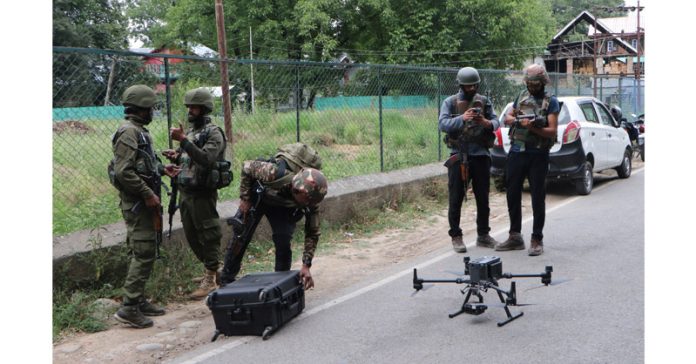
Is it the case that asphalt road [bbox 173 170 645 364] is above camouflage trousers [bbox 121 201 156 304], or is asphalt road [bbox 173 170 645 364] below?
below

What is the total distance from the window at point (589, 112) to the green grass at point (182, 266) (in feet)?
11.9

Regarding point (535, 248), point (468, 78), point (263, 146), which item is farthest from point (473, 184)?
point (263, 146)

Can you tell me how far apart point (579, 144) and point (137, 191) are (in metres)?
7.80

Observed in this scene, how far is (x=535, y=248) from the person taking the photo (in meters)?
7.16

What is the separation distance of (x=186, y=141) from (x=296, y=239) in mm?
2850

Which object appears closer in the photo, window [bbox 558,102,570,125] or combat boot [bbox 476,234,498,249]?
combat boot [bbox 476,234,498,249]

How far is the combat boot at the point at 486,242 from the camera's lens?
7.64 meters

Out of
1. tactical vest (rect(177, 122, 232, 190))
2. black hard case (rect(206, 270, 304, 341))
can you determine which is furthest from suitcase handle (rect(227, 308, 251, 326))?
tactical vest (rect(177, 122, 232, 190))

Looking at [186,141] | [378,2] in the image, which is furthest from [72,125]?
[378,2]

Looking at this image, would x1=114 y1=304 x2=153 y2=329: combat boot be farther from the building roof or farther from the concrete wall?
the building roof

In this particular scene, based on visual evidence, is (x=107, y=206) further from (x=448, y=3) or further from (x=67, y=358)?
(x=448, y=3)

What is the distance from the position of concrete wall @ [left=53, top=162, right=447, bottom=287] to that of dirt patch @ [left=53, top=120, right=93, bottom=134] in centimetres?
142

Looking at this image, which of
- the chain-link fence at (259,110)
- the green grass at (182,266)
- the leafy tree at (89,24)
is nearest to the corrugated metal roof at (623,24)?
the leafy tree at (89,24)

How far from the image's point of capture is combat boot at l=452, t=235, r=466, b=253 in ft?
24.4
